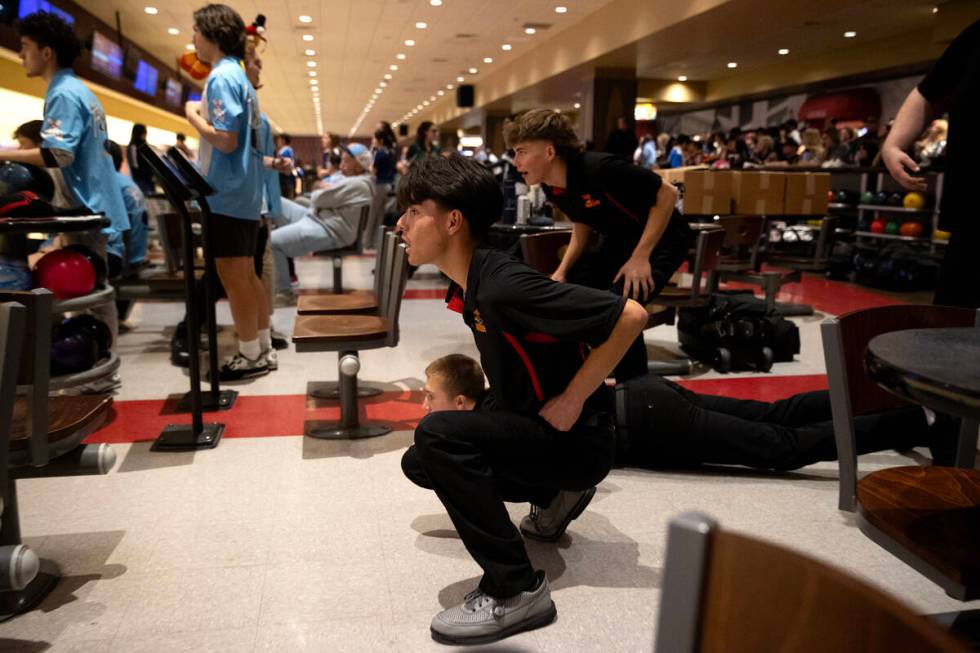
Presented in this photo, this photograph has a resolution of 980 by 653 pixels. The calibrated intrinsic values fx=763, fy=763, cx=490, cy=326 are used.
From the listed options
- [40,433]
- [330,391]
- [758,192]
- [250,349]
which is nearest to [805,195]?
[758,192]

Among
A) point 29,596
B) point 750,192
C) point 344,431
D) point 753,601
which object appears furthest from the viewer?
point 750,192

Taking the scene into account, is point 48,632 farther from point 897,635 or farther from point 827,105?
point 827,105

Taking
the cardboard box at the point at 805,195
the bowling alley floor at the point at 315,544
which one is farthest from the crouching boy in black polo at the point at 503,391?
the cardboard box at the point at 805,195

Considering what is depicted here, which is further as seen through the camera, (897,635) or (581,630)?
(581,630)

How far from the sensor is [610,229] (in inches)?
130

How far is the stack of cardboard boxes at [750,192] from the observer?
615 cm

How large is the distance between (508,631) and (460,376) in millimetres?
791

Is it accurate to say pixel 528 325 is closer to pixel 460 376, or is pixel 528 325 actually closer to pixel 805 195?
pixel 460 376

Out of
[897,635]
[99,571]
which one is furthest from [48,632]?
[897,635]

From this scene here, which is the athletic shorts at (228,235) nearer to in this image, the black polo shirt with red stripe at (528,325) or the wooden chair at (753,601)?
the black polo shirt with red stripe at (528,325)

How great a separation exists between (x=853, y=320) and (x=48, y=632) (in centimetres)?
202

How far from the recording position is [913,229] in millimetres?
9133

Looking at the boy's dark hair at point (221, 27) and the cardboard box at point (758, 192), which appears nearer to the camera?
the boy's dark hair at point (221, 27)

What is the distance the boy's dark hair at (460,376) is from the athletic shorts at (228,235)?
192 cm
